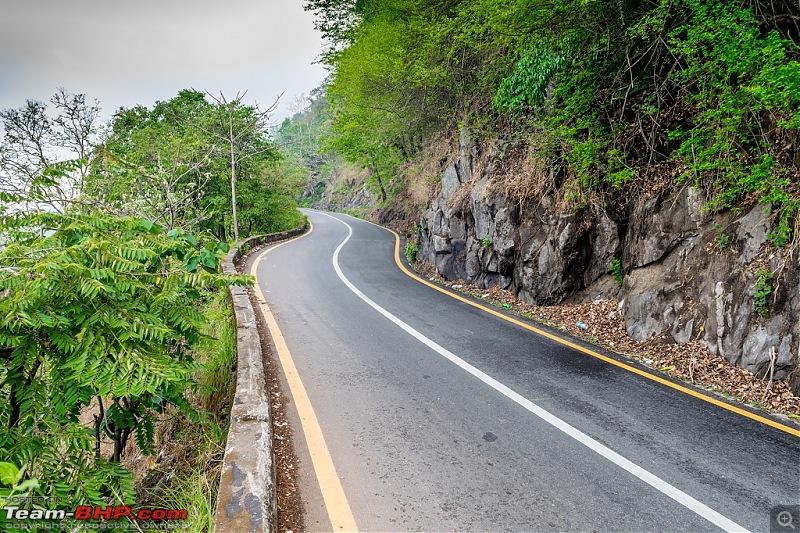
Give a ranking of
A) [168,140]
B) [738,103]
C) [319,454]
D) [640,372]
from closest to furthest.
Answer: [319,454] < [640,372] < [738,103] < [168,140]

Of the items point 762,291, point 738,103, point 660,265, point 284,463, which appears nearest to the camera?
point 284,463

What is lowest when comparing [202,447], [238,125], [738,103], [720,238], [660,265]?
[202,447]

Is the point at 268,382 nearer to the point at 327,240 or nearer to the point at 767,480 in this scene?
the point at 767,480

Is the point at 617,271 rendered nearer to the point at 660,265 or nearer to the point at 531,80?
the point at 660,265

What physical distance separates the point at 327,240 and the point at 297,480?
60.7 ft

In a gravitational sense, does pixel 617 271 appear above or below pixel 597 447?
above

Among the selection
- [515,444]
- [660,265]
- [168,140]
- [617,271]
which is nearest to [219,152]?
[168,140]

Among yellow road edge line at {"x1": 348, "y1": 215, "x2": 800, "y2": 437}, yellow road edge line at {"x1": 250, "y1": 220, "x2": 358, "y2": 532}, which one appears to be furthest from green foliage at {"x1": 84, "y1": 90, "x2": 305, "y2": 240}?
yellow road edge line at {"x1": 250, "y1": 220, "x2": 358, "y2": 532}

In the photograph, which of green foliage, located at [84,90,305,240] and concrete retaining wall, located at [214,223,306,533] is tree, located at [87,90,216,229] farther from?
concrete retaining wall, located at [214,223,306,533]

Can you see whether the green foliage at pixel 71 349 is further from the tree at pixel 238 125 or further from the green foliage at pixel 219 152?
the tree at pixel 238 125

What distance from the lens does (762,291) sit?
500cm

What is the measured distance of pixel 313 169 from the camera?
214ft

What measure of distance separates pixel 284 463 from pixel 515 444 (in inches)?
81.6

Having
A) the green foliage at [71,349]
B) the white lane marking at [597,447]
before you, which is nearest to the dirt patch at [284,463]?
the green foliage at [71,349]
